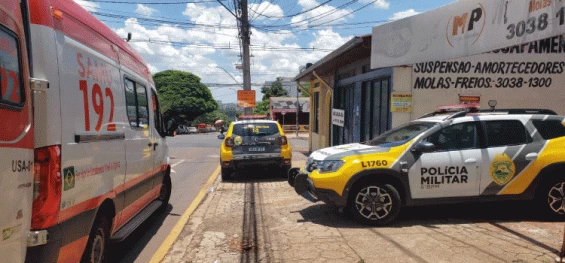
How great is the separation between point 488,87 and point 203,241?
7801 mm

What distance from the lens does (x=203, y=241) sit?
5.12 m

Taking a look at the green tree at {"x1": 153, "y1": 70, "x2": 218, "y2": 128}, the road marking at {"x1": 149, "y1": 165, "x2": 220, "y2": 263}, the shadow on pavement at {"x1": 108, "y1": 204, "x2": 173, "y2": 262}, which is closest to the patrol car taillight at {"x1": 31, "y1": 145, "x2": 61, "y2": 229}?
the shadow on pavement at {"x1": 108, "y1": 204, "x2": 173, "y2": 262}

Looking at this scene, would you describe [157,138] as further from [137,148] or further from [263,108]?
[263,108]

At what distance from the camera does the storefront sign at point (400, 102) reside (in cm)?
935

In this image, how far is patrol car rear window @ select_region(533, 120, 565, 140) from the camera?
574 cm

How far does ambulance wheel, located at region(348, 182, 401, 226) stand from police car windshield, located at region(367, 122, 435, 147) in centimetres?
68

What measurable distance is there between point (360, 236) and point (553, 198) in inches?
110

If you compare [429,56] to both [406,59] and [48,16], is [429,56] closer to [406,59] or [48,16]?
[406,59]

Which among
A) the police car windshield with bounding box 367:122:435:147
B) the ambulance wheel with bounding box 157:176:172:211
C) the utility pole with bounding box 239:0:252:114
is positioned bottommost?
the ambulance wheel with bounding box 157:176:172:211

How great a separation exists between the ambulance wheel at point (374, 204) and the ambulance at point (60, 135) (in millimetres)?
2916

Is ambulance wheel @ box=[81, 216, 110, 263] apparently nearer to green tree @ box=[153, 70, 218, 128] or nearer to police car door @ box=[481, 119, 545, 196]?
police car door @ box=[481, 119, 545, 196]

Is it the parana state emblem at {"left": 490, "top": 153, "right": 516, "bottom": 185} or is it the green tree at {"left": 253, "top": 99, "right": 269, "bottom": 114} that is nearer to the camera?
the parana state emblem at {"left": 490, "top": 153, "right": 516, "bottom": 185}

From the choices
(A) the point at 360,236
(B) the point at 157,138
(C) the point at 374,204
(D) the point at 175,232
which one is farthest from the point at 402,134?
(B) the point at 157,138

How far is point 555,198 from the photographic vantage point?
5.62 meters
